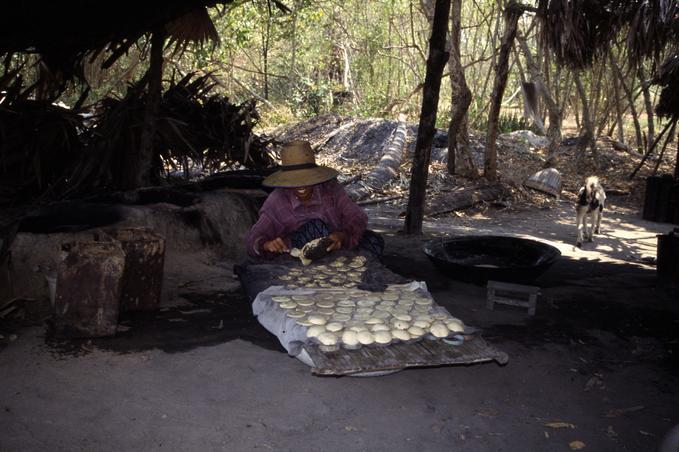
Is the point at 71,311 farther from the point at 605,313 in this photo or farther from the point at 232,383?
the point at 605,313

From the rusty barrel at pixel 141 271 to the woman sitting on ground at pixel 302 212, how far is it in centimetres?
62

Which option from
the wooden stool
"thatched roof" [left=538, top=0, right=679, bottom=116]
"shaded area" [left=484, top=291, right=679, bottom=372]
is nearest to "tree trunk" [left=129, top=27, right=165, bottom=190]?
the wooden stool

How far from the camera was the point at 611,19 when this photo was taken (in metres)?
5.61

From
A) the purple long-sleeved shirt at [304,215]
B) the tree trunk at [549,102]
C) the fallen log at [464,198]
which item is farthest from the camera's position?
the tree trunk at [549,102]

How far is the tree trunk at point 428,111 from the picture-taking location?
5.72m

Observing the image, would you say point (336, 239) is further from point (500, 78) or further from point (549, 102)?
point (549, 102)

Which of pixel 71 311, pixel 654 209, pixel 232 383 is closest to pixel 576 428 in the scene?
pixel 232 383

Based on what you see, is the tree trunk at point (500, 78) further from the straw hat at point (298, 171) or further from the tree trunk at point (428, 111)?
the straw hat at point (298, 171)

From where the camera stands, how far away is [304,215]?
13.5ft

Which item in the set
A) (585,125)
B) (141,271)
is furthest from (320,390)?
(585,125)

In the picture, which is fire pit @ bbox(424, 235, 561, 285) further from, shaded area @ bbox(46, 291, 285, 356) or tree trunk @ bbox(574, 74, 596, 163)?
tree trunk @ bbox(574, 74, 596, 163)

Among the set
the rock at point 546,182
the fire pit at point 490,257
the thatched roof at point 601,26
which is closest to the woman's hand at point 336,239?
the fire pit at point 490,257

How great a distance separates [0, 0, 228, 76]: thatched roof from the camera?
12.3ft

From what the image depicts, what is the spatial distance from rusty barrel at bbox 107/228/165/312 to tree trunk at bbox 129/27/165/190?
1.22 m
